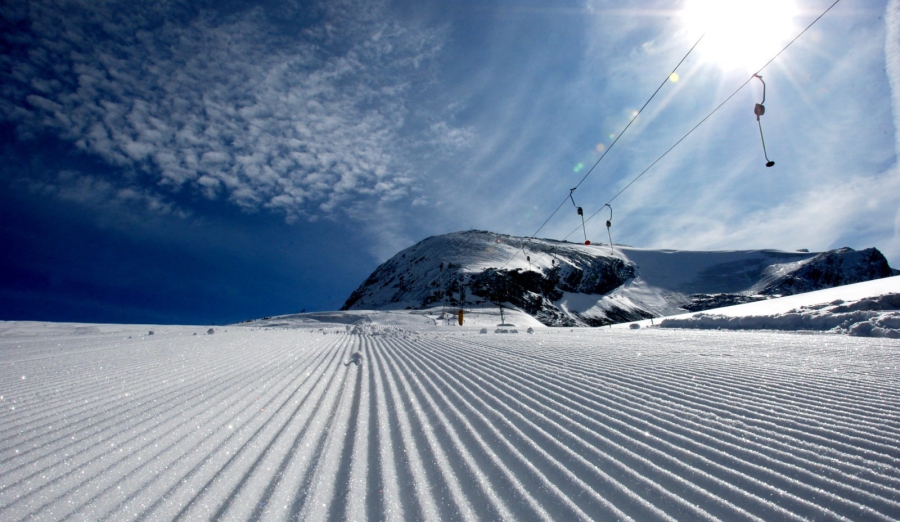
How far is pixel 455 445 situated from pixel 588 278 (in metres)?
98.6

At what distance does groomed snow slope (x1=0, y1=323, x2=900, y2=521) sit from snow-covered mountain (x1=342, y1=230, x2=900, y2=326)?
202 feet

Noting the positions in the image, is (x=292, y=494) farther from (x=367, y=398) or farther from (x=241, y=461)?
(x=367, y=398)

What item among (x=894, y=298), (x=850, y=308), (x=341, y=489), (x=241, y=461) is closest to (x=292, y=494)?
(x=341, y=489)

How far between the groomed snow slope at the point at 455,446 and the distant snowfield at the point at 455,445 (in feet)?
0.06

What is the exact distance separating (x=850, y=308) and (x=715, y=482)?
16483 millimetres

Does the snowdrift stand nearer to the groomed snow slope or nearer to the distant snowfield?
the distant snowfield

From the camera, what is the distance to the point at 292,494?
2.41 metres

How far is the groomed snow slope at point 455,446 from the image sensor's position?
2.23 m

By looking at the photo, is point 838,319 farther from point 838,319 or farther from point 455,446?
point 455,446

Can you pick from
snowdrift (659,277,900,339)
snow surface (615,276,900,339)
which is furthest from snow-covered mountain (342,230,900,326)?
snowdrift (659,277,900,339)

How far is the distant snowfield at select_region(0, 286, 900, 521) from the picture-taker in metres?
2.23

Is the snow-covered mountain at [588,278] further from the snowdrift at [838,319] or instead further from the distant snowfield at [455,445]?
the distant snowfield at [455,445]

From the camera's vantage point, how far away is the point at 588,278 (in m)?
95.2

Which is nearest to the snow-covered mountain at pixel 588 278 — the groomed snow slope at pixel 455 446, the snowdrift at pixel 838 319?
the snowdrift at pixel 838 319
